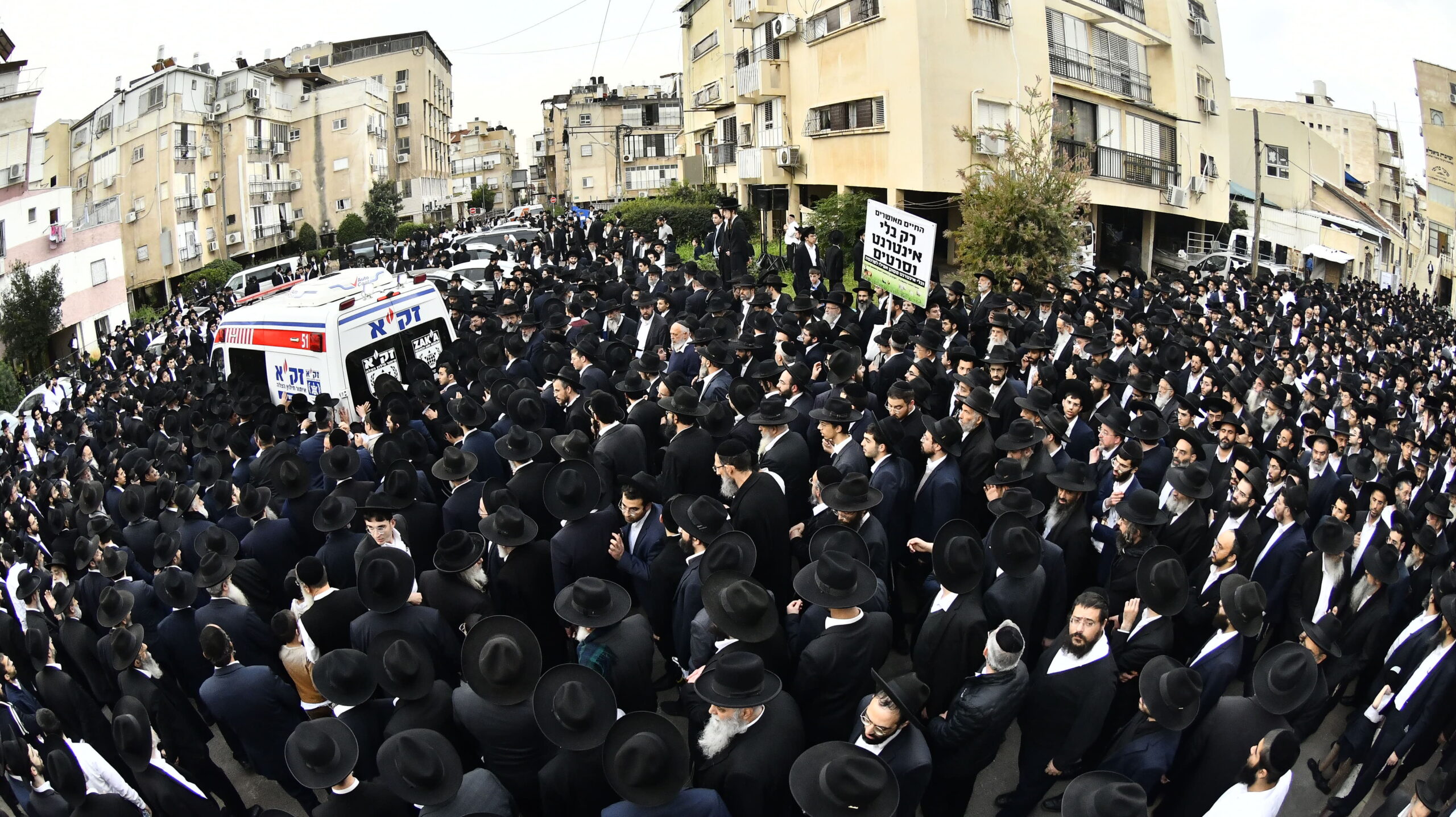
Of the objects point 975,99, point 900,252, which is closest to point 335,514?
point 900,252

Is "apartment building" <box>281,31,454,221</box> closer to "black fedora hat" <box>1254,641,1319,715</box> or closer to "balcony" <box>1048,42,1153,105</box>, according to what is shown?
"balcony" <box>1048,42,1153,105</box>

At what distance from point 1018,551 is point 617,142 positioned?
67580mm

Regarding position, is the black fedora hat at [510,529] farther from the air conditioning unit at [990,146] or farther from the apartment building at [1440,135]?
the apartment building at [1440,135]

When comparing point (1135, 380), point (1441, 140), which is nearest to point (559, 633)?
point (1135, 380)

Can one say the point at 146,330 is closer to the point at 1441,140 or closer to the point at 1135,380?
the point at 1135,380

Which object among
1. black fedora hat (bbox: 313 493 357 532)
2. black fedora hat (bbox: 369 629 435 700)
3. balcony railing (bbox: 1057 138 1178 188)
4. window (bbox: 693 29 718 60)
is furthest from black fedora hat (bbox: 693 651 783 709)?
window (bbox: 693 29 718 60)

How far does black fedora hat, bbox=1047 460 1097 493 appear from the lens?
550 cm

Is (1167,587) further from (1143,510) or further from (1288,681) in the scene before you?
(1143,510)

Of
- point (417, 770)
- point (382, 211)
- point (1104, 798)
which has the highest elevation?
point (382, 211)

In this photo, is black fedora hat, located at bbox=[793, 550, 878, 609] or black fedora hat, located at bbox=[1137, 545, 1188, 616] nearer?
black fedora hat, located at bbox=[793, 550, 878, 609]

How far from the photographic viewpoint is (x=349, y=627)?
15.8ft

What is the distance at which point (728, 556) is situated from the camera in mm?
4496

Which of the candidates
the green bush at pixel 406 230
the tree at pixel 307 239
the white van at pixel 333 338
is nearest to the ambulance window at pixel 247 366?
the white van at pixel 333 338

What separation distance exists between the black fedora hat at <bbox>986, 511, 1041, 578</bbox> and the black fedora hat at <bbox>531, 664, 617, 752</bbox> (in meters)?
2.12
